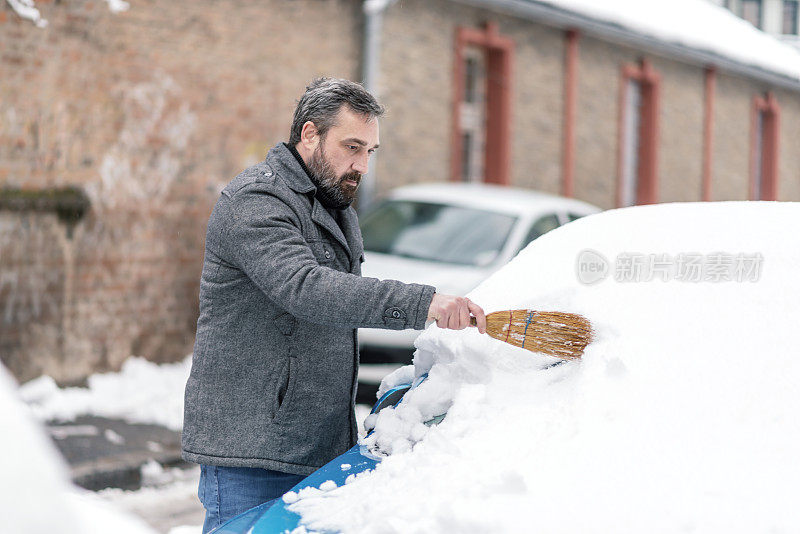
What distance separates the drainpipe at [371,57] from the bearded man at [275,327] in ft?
26.4

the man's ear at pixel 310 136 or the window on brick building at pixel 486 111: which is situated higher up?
the window on brick building at pixel 486 111

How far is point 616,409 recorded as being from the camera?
2264 mm

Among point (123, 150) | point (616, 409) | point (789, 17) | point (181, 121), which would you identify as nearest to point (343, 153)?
point (616, 409)

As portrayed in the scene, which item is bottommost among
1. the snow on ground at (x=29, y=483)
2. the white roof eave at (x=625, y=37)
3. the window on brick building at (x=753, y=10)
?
the snow on ground at (x=29, y=483)

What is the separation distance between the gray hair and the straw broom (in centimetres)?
69

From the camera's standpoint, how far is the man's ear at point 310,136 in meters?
2.91

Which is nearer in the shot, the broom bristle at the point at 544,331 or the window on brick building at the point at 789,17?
the broom bristle at the point at 544,331

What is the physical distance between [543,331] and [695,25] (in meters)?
15.8

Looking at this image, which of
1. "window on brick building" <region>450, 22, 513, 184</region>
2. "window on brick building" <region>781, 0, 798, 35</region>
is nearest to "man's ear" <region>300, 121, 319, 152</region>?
"window on brick building" <region>781, 0, 798, 35</region>

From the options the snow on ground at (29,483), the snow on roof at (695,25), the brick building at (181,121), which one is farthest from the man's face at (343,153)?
the snow on roof at (695,25)

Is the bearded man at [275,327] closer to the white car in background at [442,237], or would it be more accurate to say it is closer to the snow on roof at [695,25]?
the white car in background at [442,237]

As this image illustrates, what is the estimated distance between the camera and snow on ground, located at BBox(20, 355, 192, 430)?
287 inches

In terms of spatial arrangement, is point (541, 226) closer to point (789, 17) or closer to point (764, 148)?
point (789, 17)

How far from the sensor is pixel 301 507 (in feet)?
8.50
